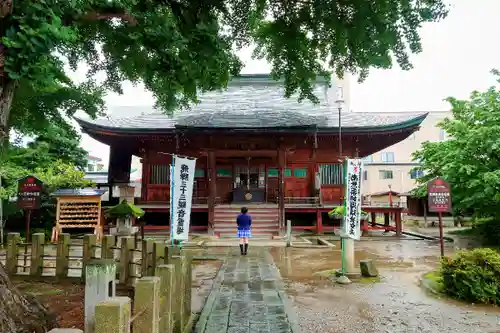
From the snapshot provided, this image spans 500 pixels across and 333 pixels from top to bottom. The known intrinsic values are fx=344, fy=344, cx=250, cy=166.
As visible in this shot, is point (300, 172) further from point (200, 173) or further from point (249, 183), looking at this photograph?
point (200, 173)

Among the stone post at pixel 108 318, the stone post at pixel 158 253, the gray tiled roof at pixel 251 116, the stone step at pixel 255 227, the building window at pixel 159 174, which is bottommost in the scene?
the stone step at pixel 255 227

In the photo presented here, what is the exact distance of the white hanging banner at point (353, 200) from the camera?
25.2 feet

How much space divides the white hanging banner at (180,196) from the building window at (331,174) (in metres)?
10.4

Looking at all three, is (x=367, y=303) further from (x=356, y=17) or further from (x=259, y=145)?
(x=259, y=145)

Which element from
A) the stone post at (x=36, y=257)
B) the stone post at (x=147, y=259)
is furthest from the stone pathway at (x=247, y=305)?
the stone post at (x=36, y=257)

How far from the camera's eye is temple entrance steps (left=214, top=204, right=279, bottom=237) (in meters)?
15.3

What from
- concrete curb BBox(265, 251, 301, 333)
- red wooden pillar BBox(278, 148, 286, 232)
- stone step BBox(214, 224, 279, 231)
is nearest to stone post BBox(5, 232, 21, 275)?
concrete curb BBox(265, 251, 301, 333)

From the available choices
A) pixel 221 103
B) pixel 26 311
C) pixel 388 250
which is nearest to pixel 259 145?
pixel 221 103

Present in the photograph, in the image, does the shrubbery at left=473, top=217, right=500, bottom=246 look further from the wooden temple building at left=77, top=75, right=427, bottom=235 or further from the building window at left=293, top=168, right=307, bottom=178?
the building window at left=293, top=168, right=307, bottom=178

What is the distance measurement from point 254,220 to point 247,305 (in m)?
10.6

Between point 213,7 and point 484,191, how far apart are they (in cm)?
1000

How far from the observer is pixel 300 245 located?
1254cm

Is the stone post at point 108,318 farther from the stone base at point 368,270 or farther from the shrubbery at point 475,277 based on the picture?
the stone base at point 368,270

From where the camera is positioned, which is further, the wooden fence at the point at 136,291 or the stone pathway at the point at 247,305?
the stone pathway at the point at 247,305
